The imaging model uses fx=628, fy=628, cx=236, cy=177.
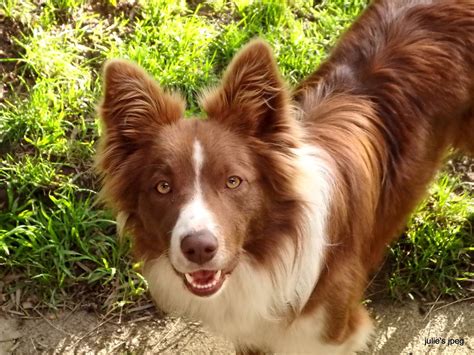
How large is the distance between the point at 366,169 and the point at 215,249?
3.11ft

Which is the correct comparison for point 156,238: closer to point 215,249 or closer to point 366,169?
point 215,249

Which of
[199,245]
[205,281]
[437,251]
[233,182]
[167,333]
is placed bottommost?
[167,333]

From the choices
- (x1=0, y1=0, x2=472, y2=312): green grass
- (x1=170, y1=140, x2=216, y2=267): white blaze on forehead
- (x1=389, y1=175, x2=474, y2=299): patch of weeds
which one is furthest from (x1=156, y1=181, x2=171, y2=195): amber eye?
(x1=389, y1=175, x2=474, y2=299): patch of weeds

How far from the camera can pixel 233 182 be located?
8.59 ft

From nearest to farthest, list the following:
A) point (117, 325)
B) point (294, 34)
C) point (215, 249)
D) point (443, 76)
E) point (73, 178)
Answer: point (215, 249) < point (443, 76) < point (117, 325) < point (73, 178) < point (294, 34)

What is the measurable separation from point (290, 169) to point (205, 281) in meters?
0.60

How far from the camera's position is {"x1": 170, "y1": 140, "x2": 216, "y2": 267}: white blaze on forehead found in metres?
2.44

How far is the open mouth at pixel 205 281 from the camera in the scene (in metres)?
2.68

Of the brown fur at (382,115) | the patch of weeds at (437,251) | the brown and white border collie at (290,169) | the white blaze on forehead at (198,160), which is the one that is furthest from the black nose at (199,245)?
the patch of weeds at (437,251)

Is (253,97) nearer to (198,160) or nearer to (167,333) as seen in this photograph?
(198,160)

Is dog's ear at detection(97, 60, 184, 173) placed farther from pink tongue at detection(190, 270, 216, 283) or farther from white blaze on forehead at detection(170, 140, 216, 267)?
pink tongue at detection(190, 270, 216, 283)

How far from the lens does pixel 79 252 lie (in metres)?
4.07

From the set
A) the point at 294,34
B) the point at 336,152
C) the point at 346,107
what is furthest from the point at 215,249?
the point at 294,34

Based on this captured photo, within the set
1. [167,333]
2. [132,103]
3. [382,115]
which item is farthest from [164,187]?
[167,333]
